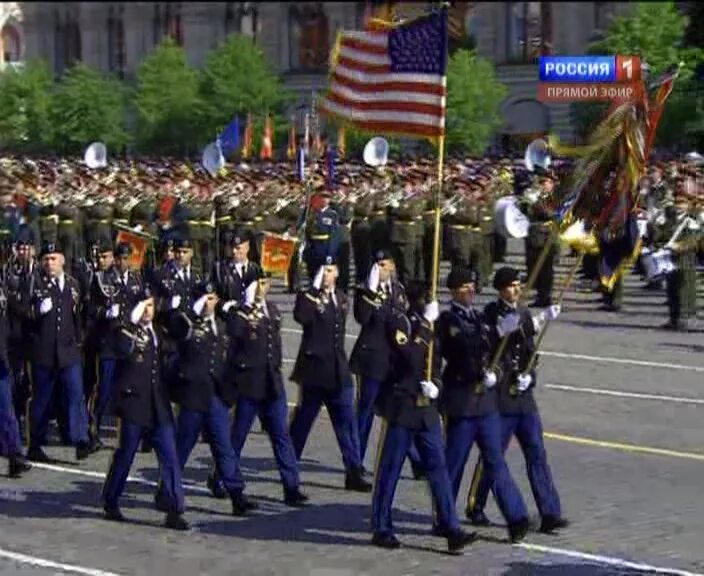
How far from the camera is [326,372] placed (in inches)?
570

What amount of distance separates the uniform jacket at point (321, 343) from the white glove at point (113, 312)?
5.75ft

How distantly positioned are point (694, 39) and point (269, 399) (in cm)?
1640

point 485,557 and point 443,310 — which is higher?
point 443,310

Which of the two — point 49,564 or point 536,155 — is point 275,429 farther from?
point 536,155

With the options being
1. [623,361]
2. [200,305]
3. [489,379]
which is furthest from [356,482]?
[623,361]

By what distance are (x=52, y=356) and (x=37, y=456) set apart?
2.69ft

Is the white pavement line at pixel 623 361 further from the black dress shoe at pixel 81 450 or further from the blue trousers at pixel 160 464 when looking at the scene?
the blue trousers at pixel 160 464

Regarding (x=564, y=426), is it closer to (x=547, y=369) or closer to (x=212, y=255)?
(x=547, y=369)

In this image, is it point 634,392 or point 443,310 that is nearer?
point 443,310

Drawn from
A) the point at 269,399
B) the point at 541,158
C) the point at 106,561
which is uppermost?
the point at 541,158

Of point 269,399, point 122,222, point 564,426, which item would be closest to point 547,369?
point 564,426

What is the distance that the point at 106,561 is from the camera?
12.2 m

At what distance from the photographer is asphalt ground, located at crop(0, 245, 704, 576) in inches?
474

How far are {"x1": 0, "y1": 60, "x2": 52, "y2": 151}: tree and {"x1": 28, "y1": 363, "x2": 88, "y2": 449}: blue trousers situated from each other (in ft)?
28.6
